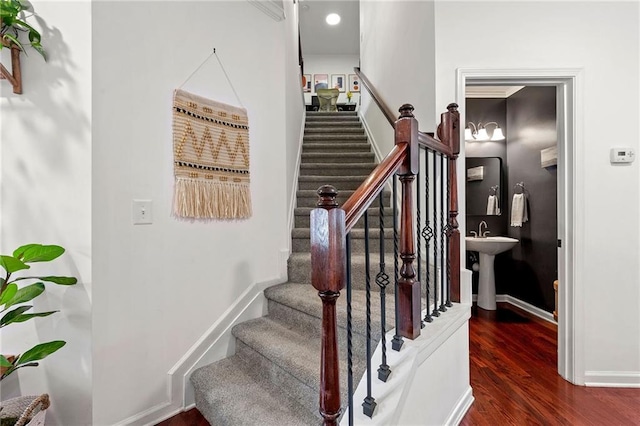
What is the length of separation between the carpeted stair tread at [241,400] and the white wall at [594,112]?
1951 millimetres

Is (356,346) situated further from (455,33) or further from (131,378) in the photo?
(455,33)

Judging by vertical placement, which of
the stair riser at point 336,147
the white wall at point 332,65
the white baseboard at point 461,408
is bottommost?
the white baseboard at point 461,408

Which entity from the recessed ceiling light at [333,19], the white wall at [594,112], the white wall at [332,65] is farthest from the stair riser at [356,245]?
the white wall at [332,65]

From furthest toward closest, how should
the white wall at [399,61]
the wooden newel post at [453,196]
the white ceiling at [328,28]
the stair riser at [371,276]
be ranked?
the white ceiling at [328,28] < the white wall at [399,61] < the stair riser at [371,276] < the wooden newel post at [453,196]

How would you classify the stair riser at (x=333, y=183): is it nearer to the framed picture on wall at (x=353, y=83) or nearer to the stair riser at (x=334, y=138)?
the stair riser at (x=334, y=138)

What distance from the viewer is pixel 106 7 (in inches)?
60.0

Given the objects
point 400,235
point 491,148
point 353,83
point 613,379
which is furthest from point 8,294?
point 353,83

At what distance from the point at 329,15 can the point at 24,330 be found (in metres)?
5.99

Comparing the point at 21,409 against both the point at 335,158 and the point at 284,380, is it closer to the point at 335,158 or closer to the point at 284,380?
the point at 284,380

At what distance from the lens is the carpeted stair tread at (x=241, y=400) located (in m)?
1.37

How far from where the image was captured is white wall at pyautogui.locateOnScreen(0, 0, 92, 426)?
4.82 feet

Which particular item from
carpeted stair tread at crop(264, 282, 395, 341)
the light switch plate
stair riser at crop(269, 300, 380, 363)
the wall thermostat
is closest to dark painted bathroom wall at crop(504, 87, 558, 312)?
the wall thermostat

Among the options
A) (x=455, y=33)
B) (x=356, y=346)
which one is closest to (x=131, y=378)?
(x=356, y=346)

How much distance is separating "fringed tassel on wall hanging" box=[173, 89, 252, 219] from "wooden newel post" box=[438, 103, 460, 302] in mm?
1262
